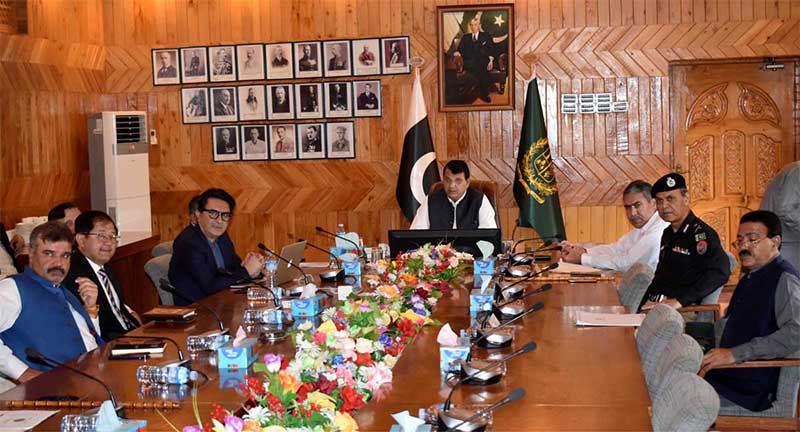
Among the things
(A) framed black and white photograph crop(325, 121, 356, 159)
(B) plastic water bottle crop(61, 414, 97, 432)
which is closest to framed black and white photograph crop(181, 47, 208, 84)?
(A) framed black and white photograph crop(325, 121, 356, 159)

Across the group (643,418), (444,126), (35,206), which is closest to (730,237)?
(444,126)

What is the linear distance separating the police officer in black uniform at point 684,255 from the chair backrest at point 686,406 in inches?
96.3

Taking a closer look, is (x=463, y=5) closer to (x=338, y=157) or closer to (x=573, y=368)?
(x=338, y=157)

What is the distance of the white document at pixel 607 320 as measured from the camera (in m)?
3.79

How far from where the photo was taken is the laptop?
546 cm

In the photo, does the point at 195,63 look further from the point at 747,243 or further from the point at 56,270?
the point at 747,243

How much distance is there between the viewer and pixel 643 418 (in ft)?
8.34

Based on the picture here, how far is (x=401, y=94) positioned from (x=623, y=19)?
6.68ft

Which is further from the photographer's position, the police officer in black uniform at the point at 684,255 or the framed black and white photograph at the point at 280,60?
the framed black and white photograph at the point at 280,60

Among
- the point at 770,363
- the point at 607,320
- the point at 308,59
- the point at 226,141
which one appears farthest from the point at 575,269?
the point at 226,141

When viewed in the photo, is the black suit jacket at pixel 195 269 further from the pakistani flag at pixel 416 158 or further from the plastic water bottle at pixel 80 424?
the pakistani flag at pixel 416 158

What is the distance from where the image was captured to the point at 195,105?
9.02 meters

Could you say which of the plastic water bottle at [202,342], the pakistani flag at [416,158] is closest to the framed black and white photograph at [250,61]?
the pakistani flag at [416,158]

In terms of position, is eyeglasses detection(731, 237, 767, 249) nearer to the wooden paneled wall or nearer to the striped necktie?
the striped necktie
